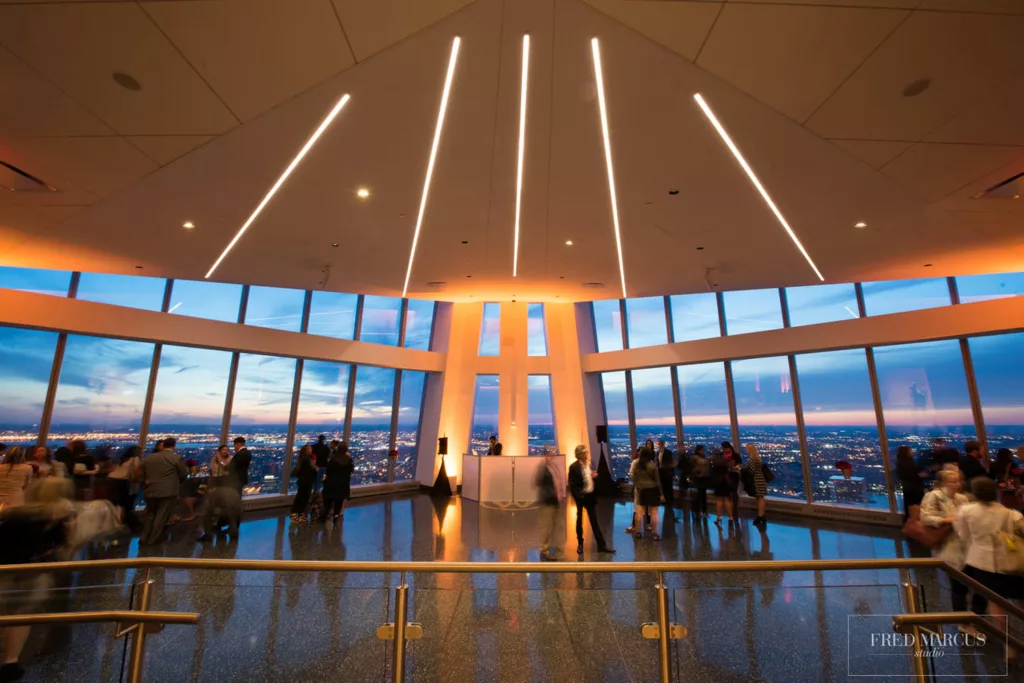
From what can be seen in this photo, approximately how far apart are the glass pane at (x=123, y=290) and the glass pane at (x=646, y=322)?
11320 millimetres

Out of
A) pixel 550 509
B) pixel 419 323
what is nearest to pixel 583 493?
pixel 550 509

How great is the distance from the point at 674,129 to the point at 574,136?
35.7 inches

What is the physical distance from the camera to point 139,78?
10.7 ft

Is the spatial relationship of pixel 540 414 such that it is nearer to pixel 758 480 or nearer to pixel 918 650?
pixel 758 480

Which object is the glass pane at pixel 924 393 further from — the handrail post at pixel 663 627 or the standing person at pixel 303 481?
the standing person at pixel 303 481

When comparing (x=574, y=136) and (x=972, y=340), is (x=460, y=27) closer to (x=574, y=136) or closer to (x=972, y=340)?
(x=574, y=136)

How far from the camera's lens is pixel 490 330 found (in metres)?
13.8

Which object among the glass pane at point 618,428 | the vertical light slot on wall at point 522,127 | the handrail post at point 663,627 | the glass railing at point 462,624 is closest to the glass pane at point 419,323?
the glass pane at point 618,428

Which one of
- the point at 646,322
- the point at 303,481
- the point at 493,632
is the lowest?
the point at 493,632

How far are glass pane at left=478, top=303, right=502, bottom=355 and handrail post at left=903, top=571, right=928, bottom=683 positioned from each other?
34.8 feet

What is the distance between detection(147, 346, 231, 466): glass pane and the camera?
9.17 metres

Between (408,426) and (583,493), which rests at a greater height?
(408,426)

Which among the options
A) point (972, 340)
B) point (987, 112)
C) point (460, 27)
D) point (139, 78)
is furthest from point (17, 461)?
point (972, 340)

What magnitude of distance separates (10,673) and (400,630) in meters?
2.74
